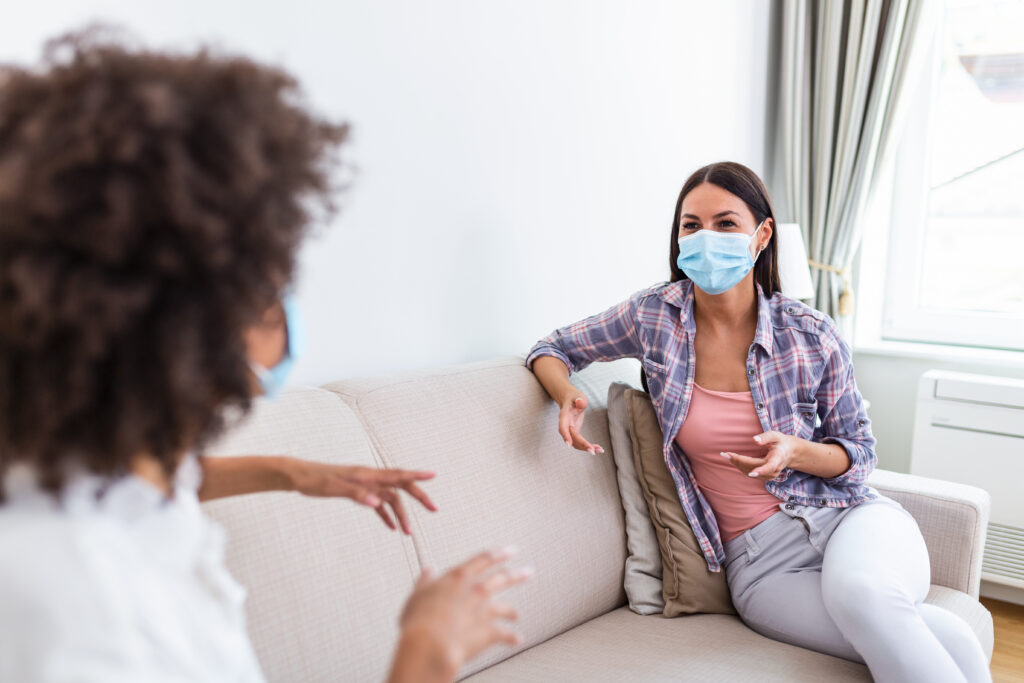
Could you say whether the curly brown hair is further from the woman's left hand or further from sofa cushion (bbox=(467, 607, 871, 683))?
the woman's left hand

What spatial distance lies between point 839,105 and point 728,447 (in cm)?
175

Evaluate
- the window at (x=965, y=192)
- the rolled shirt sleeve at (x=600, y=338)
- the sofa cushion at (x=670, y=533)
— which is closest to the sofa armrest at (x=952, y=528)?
the sofa cushion at (x=670, y=533)

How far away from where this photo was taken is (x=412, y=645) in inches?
26.9

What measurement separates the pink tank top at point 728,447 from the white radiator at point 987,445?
1226 mm

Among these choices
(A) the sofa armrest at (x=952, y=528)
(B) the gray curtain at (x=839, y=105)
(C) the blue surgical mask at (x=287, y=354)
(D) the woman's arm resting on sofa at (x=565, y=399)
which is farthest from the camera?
(B) the gray curtain at (x=839, y=105)

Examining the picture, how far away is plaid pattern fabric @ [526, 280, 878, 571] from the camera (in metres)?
1.66

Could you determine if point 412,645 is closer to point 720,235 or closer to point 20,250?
point 20,250

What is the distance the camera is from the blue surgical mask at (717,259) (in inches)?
66.2

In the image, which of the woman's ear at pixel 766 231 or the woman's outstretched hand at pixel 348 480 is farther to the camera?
the woman's ear at pixel 766 231

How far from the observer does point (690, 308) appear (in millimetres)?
1755

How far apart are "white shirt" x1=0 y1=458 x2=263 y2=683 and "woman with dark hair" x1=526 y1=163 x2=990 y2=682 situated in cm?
97

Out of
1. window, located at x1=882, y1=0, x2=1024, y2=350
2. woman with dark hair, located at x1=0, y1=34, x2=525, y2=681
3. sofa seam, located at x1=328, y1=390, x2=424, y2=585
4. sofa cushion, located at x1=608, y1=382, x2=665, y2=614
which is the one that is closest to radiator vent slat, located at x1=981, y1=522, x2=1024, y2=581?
window, located at x1=882, y1=0, x2=1024, y2=350

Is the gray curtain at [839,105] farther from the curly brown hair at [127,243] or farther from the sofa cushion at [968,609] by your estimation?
the curly brown hair at [127,243]

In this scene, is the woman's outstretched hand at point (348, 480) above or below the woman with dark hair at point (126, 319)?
below
